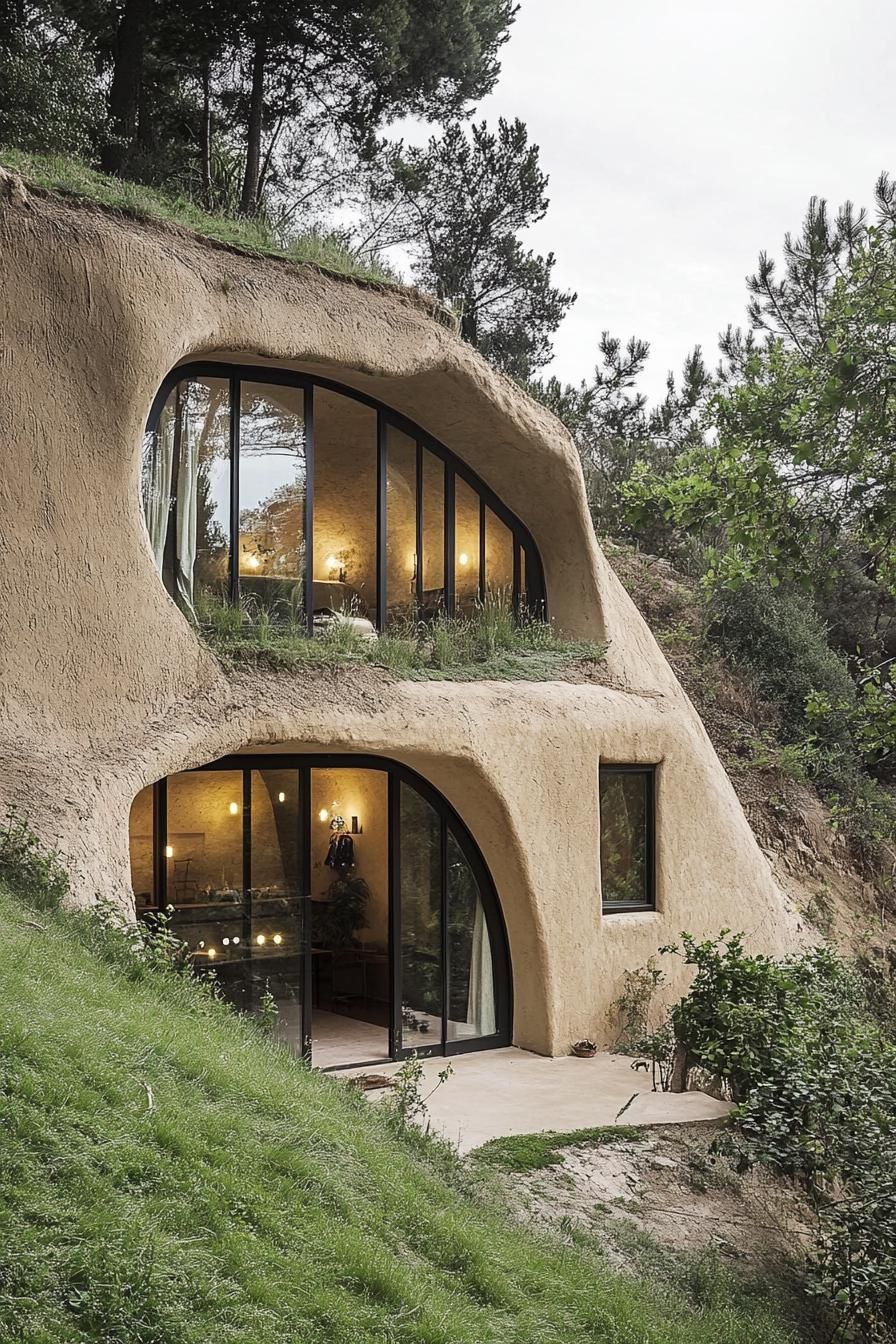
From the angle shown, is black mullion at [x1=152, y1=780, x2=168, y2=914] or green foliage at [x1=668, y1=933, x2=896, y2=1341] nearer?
green foliage at [x1=668, y1=933, x2=896, y2=1341]

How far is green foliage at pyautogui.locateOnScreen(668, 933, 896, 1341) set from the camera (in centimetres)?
674

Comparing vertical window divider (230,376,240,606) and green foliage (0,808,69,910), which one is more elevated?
vertical window divider (230,376,240,606)

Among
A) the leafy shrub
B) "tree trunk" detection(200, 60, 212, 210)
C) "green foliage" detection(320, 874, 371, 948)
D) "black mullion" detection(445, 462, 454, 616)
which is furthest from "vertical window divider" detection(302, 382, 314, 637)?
the leafy shrub

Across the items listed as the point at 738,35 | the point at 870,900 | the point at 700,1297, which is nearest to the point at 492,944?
the point at 700,1297

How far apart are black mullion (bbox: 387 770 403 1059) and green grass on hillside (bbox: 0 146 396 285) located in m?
4.84

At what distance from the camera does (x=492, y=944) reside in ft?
39.4

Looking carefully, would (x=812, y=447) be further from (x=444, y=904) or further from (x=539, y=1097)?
(x=444, y=904)

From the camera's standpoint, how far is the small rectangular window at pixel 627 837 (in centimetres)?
1258

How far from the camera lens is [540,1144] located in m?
8.27

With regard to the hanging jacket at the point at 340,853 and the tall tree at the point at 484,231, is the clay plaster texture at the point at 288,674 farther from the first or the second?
the tall tree at the point at 484,231

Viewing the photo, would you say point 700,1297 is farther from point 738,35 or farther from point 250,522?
point 738,35

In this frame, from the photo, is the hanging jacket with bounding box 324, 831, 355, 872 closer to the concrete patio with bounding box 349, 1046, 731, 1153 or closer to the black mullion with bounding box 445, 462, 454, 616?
the concrete patio with bounding box 349, 1046, 731, 1153

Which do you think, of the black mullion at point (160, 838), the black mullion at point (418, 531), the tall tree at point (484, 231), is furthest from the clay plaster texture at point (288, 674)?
the tall tree at point (484, 231)

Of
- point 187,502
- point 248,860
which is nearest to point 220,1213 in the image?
point 248,860
